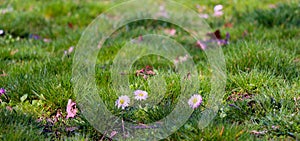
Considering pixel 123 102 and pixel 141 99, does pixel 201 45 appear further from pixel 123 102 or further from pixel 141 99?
pixel 123 102

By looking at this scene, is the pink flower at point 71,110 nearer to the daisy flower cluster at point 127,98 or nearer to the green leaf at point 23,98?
the daisy flower cluster at point 127,98

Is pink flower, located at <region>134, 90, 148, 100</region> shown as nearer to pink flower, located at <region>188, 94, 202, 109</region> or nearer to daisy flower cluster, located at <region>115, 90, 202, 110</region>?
daisy flower cluster, located at <region>115, 90, 202, 110</region>

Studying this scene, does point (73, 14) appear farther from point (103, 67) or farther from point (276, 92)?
point (276, 92)

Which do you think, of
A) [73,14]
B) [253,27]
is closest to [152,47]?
[253,27]

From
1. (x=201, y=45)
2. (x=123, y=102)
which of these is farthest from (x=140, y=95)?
(x=201, y=45)

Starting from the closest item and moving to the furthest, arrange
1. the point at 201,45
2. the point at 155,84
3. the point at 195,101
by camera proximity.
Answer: the point at 195,101 → the point at 155,84 → the point at 201,45

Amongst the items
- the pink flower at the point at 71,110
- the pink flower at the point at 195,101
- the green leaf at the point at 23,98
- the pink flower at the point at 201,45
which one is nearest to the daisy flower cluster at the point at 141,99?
the pink flower at the point at 195,101
